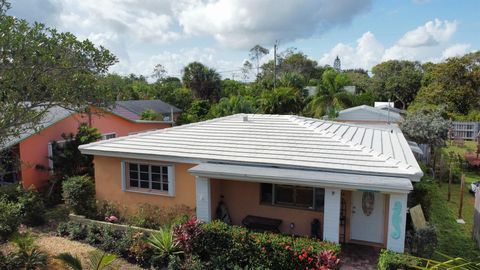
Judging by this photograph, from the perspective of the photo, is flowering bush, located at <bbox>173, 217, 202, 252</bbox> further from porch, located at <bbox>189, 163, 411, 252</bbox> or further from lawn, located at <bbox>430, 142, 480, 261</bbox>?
lawn, located at <bbox>430, 142, 480, 261</bbox>

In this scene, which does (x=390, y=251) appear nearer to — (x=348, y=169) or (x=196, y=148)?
(x=348, y=169)

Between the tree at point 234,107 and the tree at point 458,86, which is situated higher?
the tree at point 458,86

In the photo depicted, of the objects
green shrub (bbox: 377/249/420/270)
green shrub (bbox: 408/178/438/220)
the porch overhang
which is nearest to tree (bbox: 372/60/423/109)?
green shrub (bbox: 408/178/438/220)

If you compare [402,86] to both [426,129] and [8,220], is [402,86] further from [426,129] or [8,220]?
[8,220]

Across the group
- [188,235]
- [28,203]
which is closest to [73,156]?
[28,203]

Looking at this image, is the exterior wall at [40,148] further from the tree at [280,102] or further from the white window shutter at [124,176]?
the tree at [280,102]

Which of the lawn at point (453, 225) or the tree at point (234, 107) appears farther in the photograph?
the tree at point (234, 107)

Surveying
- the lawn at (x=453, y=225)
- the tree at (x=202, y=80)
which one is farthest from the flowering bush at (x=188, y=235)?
the tree at (x=202, y=80)
